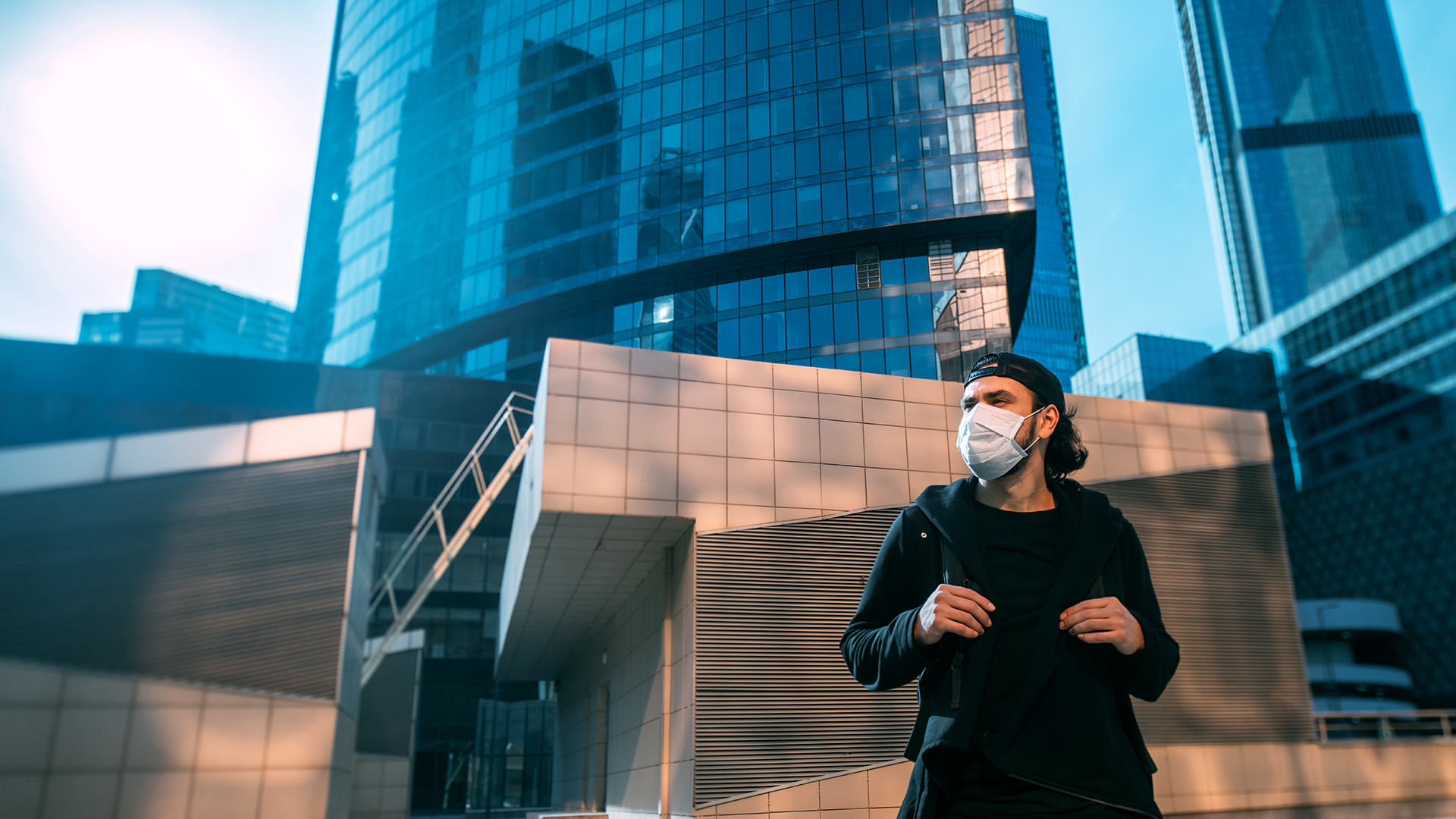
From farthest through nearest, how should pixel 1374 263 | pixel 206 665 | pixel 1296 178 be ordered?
pixel 1296 178 < pixel 1374 263 < pixel 206 665

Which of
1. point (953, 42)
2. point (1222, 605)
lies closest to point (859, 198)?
point (953, 42)

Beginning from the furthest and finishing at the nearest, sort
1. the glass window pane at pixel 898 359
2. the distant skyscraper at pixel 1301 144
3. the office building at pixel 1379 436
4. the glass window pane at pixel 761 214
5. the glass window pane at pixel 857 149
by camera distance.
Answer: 1. the distant skyscraper at pixel 1301 144
2. the office building at pixel 1379 436
3. the glass window pane at pixel 761 214
4. the glass window pane at pixel 857 149
5. the glass window pane at pixel 898 359

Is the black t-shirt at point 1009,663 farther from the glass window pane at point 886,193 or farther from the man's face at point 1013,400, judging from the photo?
the glass window pane at point 886,193

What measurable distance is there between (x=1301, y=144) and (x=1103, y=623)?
147870 mm

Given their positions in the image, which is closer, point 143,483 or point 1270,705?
point 143,483

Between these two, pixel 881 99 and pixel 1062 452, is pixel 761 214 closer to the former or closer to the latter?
pixel 881 99

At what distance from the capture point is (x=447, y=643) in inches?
1619

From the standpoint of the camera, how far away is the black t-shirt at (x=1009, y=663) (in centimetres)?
200

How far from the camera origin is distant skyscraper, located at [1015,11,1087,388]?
9619 centimetres

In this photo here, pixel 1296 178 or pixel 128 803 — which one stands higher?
pixel 1296 178

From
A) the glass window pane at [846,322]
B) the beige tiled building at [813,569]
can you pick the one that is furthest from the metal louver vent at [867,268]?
the beige tiled building at [813,569]

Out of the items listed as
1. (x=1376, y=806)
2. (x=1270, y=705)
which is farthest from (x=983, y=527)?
(x=1376, y=806)

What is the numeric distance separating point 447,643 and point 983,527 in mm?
42178

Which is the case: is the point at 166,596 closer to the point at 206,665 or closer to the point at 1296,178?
the point at 206,665
